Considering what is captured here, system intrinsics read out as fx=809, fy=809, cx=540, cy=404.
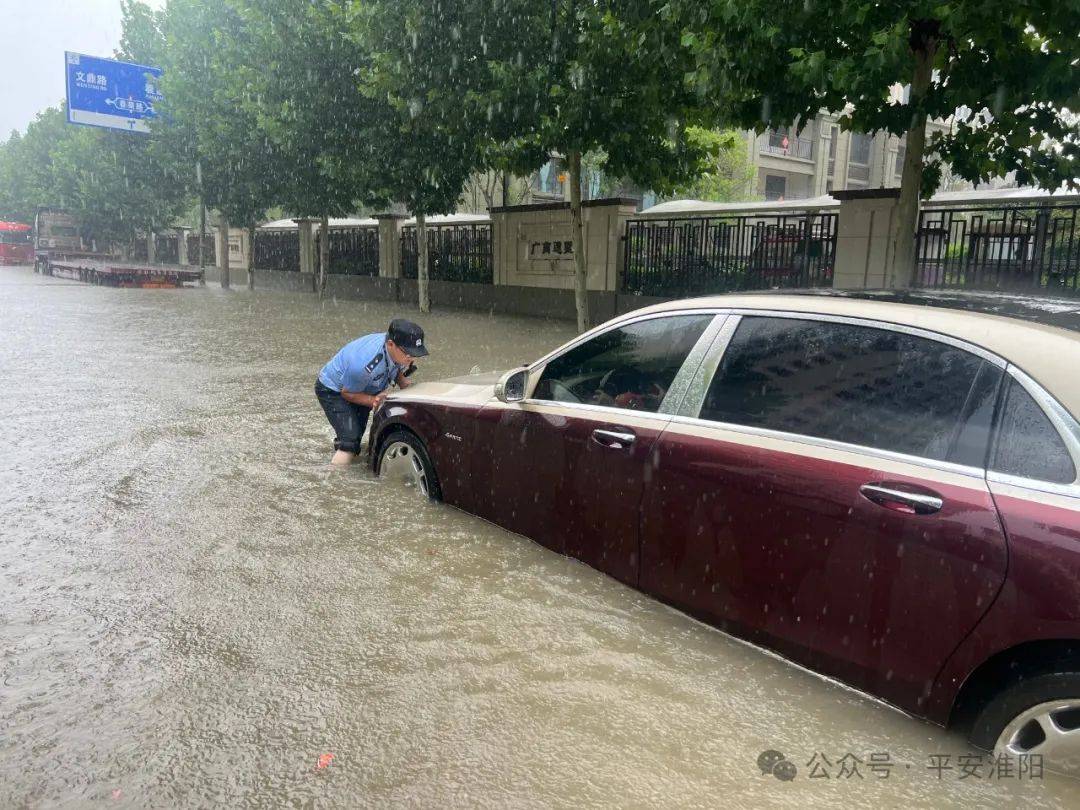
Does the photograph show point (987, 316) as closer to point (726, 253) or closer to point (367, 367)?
point (367, 367)

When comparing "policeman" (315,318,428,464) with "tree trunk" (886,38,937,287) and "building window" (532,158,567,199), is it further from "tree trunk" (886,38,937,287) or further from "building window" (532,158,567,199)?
"building window" (532,158,567,199)

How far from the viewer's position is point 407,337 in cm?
553

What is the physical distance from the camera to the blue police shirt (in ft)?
A: 18.9

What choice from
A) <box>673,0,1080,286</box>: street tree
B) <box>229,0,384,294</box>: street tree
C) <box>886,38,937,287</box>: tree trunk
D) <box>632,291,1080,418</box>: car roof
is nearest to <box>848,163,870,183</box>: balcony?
<box>229,0,384,294</box>: street tree

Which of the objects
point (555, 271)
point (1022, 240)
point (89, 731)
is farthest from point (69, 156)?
point (89, 731)

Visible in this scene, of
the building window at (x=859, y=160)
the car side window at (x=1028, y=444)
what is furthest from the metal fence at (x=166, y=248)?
the car side window at (x=1028, y=444)

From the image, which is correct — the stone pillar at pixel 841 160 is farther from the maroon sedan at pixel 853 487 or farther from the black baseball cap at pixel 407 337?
the maroon sedan at pixel 853 487

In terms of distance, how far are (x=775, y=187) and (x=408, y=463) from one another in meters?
43.5

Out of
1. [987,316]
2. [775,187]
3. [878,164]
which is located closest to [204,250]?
[775,187]

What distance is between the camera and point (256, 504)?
536 centimetres

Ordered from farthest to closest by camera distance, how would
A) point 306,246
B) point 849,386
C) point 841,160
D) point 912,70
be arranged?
point 841,160 < point 306,246 < point 912,70 < point 849,386

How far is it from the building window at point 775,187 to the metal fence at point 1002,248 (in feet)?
107

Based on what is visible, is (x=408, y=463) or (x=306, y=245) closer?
(x=408, y=463)

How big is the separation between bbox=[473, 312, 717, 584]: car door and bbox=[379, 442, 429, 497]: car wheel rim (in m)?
0.71
